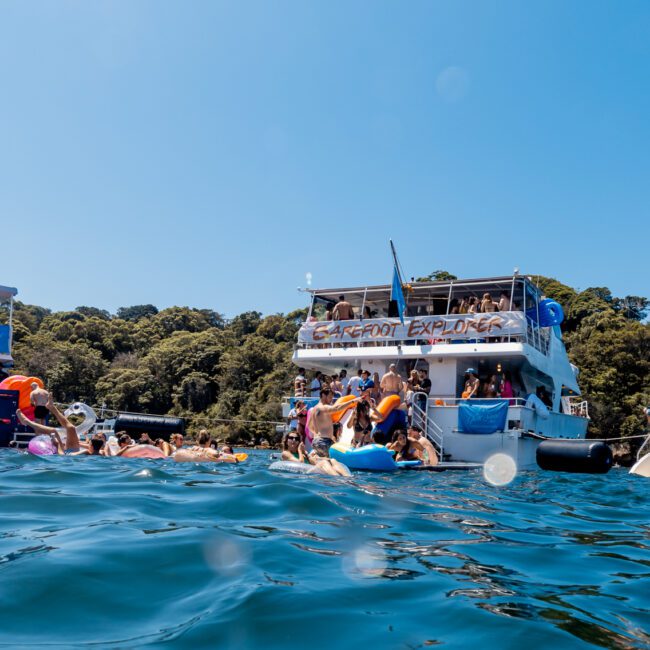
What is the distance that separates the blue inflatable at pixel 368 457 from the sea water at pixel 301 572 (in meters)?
5.30

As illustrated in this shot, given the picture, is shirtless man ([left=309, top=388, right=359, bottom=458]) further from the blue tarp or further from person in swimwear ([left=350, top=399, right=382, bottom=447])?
the blue tarp

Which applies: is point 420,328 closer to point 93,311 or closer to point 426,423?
point 426,423

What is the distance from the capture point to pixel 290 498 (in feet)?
19.6

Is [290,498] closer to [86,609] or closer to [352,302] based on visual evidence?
[86,609]

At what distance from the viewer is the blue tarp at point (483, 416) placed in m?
15.5

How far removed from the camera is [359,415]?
13180 mm

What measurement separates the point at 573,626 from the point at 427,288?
16862mm

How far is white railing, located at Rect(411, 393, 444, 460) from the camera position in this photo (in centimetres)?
1596

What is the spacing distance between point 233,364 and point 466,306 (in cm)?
3495

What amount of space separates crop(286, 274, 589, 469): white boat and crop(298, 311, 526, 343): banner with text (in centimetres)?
3

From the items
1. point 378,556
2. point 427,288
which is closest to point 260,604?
point 378,556

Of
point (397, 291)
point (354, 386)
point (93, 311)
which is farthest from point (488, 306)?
point (93, 311)

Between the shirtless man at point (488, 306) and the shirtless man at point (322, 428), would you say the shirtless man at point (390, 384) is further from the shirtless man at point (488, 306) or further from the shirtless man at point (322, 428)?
the shirtless man at point (488, 306)

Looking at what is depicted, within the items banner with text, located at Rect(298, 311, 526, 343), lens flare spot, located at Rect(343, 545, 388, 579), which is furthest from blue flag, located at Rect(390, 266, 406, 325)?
lens flare spot, located at Rect(343, 545, 388, 579)
